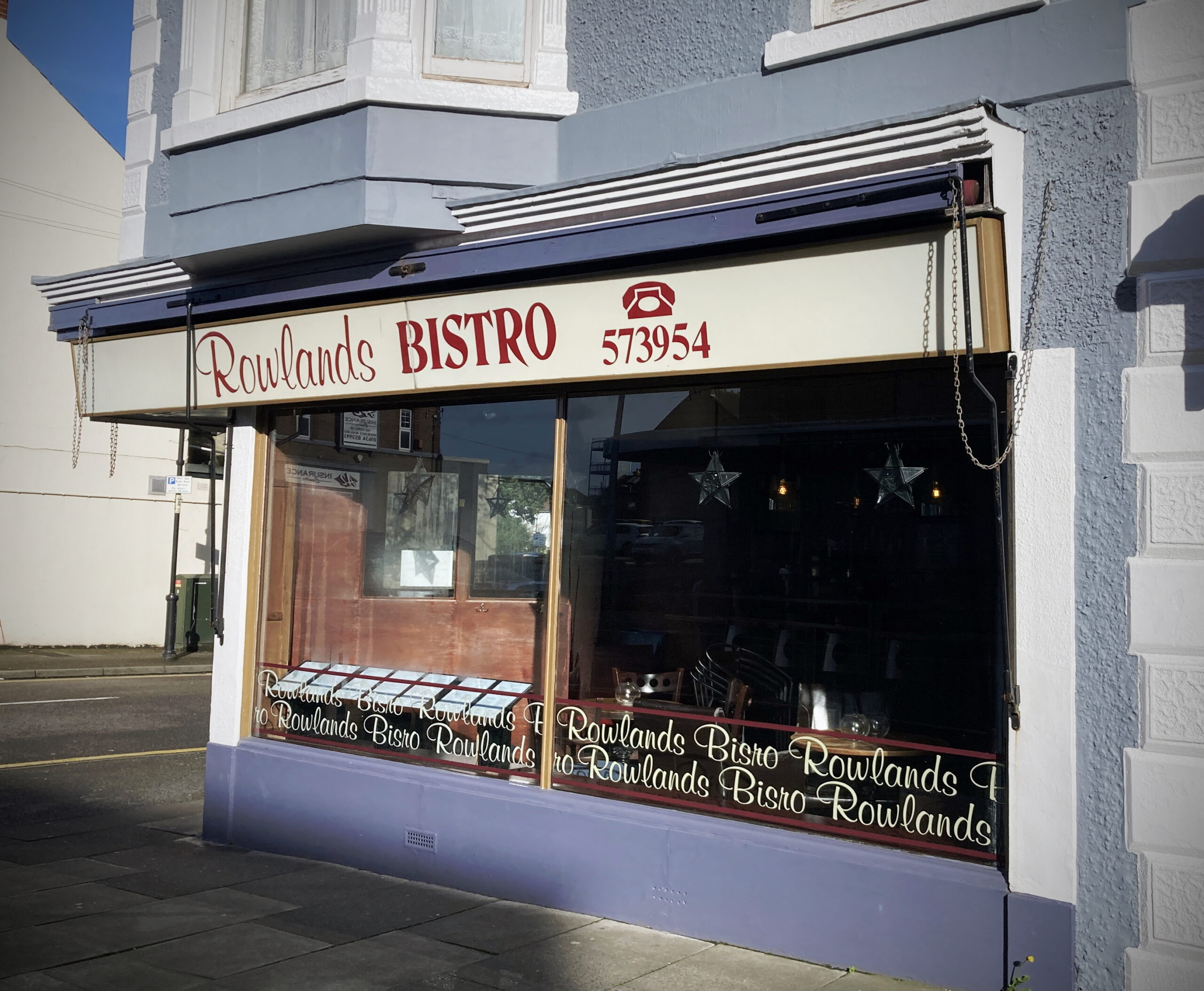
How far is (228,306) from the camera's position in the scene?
714 cm

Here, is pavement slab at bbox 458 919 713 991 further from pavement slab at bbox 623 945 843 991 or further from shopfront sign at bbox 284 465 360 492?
shopfront sign at bbox 284 465 360 492

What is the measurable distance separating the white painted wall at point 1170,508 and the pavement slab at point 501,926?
8.71ft

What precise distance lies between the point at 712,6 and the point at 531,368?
7.06 feet

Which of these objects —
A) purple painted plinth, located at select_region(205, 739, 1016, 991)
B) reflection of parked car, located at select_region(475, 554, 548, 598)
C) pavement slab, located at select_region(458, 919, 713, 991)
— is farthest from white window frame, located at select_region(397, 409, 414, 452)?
pavement slab, located at select_region(458, 919, 713, 991)

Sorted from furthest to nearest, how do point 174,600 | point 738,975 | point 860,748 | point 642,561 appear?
point 174,600
point 642,561
point 860,748
point 738,975

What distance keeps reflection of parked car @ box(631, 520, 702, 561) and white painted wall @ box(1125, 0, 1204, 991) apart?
229 cm

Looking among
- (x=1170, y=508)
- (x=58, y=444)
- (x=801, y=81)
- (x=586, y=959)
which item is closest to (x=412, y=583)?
(x=586, y=959)

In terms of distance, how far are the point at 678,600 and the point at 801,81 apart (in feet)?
9.17

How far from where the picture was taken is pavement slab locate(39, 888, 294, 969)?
528 cm

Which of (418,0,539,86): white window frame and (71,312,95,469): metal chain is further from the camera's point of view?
(71,312,95,469): metal chain

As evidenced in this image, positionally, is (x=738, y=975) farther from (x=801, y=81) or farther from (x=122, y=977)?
(x=801, y=81)

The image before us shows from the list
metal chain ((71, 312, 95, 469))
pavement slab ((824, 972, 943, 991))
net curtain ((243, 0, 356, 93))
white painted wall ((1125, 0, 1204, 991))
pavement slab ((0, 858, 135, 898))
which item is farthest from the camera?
metal chain ((71, 312, 95, 469))

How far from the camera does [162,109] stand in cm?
778

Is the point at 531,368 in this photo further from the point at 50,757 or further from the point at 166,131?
the point at 50,757
